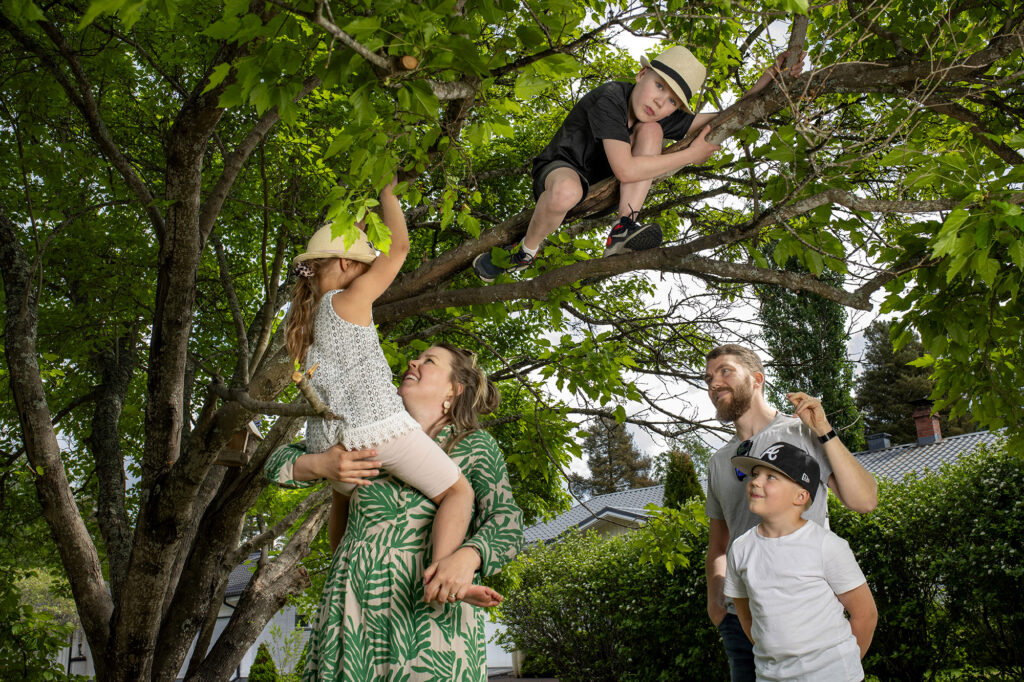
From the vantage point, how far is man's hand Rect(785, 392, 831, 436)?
2316mm

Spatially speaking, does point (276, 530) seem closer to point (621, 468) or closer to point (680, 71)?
point (680, 71)

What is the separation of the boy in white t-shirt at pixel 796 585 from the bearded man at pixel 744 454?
0.40 ft

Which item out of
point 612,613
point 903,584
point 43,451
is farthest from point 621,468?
point 43,451

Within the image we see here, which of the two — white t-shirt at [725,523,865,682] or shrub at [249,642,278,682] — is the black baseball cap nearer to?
white t-shirt at [725,523,865,682]

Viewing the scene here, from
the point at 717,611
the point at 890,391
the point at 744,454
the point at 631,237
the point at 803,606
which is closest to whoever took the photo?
the point at 803,606

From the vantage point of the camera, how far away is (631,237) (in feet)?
9.47

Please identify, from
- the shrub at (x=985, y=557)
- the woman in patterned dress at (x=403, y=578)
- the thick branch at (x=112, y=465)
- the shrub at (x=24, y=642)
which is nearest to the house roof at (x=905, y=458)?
the shrub at (x=985, y=557)

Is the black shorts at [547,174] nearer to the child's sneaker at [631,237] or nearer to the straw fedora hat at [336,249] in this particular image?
the child's sneaker at [631,237]

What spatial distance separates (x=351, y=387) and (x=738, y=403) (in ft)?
4.51

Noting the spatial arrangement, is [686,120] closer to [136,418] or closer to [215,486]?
[215,486]

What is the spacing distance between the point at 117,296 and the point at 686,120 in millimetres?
6404

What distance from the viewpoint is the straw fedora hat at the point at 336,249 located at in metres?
2.22

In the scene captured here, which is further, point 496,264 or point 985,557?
point 985,557

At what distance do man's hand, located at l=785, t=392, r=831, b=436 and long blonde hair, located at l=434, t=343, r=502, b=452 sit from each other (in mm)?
907
